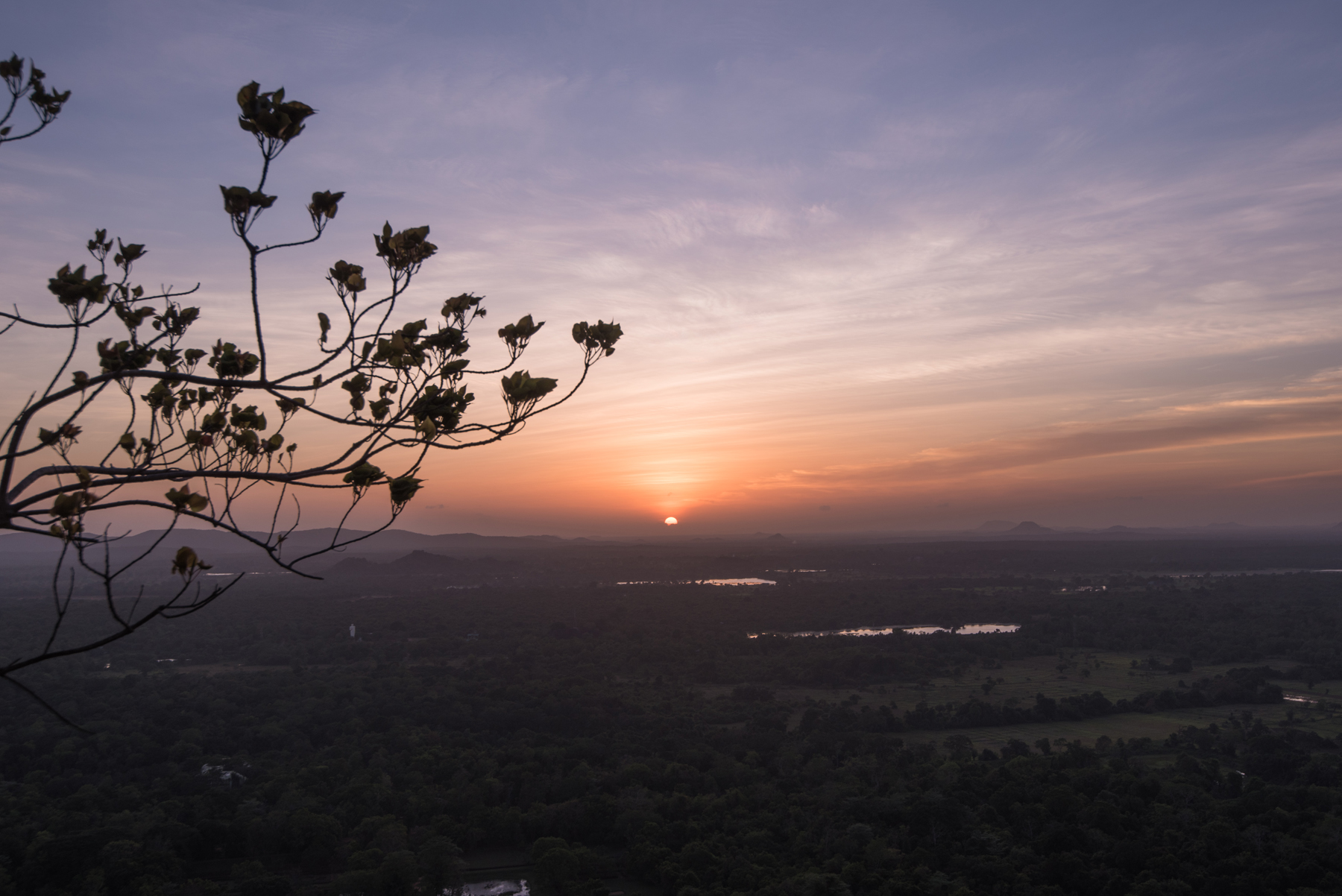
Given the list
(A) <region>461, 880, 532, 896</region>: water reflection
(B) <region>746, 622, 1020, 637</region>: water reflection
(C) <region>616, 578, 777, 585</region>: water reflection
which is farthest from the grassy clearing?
(C) <region>616, 578, 777, 585</region>: water reflection

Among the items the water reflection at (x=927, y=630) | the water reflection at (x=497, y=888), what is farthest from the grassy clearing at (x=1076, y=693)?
the water reflection at (x=497, y=888)

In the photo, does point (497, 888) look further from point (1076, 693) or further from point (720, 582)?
point (720, 582)

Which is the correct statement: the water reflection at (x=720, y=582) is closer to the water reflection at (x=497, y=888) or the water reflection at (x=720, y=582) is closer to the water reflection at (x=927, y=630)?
the water reflection at (x=927, y=630)

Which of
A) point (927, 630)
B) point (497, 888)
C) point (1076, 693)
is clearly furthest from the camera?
point (927, 630)

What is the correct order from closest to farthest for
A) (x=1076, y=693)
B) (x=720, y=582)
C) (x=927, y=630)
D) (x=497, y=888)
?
(x=497, y=888), (x=1076, y=693), (x=927, y=630), (x=720, y=582)

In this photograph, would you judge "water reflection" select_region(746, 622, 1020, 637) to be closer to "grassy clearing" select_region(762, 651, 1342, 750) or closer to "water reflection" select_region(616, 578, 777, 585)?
"grassy clearing" select_region(762, 651, 1342, 750)

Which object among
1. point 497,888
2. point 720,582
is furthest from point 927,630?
point 497,888

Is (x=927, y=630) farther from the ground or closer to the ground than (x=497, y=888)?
closer to the ground

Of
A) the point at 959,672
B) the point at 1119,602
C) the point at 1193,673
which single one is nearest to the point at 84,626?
the point at 959,672

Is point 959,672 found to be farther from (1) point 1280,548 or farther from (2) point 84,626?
(1) point 1280,548
